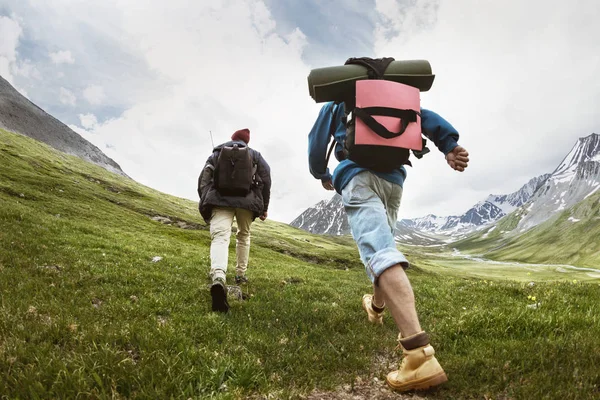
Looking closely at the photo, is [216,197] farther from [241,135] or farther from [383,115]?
[383,115]

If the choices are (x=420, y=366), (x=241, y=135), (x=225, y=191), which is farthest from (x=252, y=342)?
(x=241, y=135)

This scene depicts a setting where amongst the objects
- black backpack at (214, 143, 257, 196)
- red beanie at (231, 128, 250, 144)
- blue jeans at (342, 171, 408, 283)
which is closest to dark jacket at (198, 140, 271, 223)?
black backpack at (214, 143, 257, 196)

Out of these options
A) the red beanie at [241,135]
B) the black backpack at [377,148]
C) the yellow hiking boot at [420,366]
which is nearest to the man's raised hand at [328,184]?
the black backpack at [377,148]

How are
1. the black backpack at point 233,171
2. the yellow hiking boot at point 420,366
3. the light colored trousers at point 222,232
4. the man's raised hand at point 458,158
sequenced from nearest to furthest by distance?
the yellow hiking boot at point 420,366 → the man's raised hand at point 458,158 → the light colored trousers at point 222,232 → the black backpack at point 233,171

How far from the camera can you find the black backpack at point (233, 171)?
8469 millimetres

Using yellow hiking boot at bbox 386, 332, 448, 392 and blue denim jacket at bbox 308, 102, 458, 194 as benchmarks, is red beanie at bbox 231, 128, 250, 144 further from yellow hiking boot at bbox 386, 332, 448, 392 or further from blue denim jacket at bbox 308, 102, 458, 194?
yellow hiking boot at bbox 386, 332, 448, 392

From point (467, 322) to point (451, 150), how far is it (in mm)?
3121

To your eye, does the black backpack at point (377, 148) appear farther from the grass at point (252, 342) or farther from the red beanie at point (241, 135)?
the red beanie at point (241, 135)

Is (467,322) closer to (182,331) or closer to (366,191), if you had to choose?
(366,191)

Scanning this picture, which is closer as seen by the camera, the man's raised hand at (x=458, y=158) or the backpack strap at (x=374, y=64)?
the man's raised hand at (x=458, y=158)

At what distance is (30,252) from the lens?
39.6ft

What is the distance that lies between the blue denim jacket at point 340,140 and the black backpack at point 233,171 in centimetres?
281

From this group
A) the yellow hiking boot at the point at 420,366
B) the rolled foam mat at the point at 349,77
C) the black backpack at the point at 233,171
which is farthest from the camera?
the black backpack at the point at 233,171

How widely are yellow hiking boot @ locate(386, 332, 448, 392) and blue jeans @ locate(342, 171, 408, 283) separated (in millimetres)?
821
